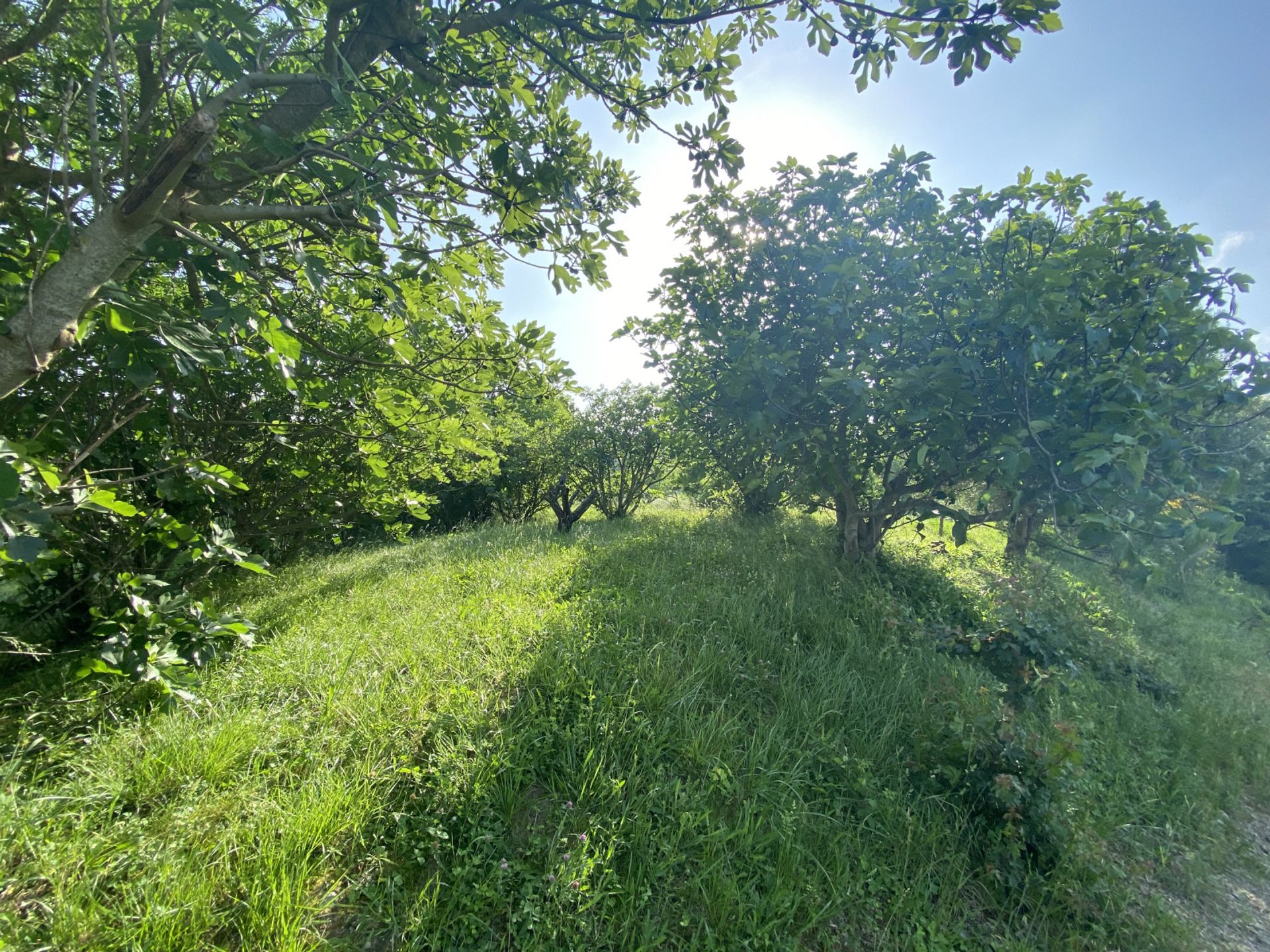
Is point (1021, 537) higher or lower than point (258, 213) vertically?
lower

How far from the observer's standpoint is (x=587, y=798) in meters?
2.09

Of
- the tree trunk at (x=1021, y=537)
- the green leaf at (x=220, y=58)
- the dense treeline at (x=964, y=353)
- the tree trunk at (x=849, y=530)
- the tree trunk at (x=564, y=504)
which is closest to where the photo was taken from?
the green leaf at (x=220, y=58)

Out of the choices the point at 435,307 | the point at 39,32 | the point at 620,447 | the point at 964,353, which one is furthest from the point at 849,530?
the point at 39,32

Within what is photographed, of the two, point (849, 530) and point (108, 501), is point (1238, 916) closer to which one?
point (849, 530)

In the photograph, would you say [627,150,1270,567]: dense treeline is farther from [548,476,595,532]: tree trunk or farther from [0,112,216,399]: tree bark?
[548,476,595,532]: tree trunk

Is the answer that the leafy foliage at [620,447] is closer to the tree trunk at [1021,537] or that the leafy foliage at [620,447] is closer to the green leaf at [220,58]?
the tree trunk at [1021,537]

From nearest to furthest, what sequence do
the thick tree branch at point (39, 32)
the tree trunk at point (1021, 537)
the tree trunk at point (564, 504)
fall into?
A: the thick tree branch at point (39, 32)
the tree trunk at point (1021, 537)
the tree trunk at point (564, 504)

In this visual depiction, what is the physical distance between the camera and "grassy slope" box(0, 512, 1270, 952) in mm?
1599

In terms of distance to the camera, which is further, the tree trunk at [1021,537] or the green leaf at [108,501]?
the tree trunk at [1021,537]

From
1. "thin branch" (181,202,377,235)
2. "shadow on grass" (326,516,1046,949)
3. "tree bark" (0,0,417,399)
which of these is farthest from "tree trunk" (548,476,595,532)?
"tree bark" (0,0,417,399)

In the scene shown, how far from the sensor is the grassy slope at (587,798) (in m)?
1.60

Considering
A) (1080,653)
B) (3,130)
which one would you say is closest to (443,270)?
(3,130)

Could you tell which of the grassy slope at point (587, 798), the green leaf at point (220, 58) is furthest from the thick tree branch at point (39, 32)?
the grassy slope at point (587, 798)

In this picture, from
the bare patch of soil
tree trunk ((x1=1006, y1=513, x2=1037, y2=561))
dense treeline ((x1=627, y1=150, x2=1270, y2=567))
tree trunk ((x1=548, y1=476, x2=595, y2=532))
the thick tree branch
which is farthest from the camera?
tree trunk ((x1=548, y1=476, x2=595, y2=532))
